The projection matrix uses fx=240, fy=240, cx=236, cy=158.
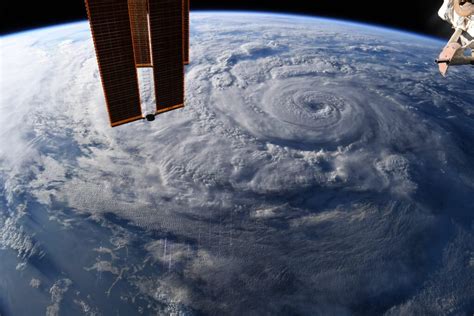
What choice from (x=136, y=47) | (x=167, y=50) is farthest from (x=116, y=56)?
(x=136, y=47)

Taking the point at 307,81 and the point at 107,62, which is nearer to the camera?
the point at 107,62

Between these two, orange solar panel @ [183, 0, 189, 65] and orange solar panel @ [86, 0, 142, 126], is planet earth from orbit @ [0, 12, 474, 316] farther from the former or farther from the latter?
orange solar panel @ [183, 0, 189, 65]

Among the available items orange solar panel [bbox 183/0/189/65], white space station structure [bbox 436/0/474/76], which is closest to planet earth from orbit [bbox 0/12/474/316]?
orange solar panel [bbox 183/0/189/65]

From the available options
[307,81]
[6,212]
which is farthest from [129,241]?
[307,81]

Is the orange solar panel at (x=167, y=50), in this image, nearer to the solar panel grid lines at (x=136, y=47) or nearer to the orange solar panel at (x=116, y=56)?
the solar panel grid lines at (x=136, y=47)

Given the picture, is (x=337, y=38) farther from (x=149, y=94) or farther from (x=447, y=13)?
(x=447, y=13)

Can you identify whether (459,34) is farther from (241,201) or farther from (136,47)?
(241,201)
